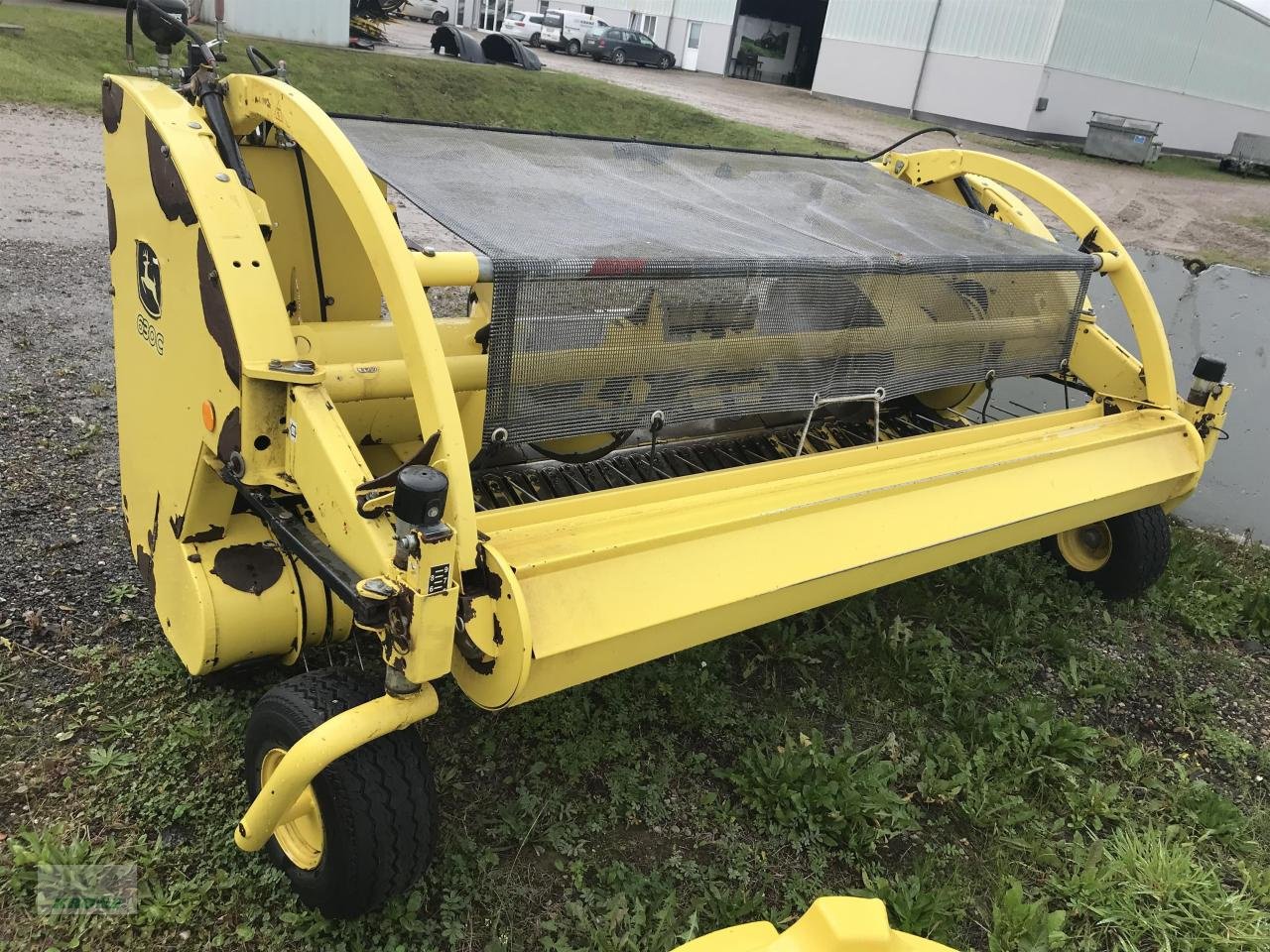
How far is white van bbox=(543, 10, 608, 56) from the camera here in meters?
29.1

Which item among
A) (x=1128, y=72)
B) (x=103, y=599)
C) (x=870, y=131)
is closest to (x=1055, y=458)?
Result: (x=103, y=599)

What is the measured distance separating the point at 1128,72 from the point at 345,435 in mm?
26599

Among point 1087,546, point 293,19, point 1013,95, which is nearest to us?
point 1087,546

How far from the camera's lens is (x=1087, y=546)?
4211 millimetres

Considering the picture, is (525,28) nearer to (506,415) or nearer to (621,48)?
(621,48)

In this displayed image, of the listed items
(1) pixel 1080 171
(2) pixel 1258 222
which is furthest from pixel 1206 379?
(1) pixel 1080 171

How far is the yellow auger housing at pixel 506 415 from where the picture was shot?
6.66 ft

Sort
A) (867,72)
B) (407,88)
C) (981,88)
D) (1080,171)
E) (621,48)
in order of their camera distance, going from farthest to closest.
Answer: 1. (621,48)
2. (867,72)
3. (981,88)
4. (1080,171)
5. (407,88)

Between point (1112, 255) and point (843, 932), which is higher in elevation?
point (1112, 255)

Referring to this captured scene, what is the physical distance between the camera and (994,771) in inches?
122

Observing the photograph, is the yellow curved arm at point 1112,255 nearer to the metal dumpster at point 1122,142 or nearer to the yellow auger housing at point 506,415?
the yellow auger housing at point 506,415

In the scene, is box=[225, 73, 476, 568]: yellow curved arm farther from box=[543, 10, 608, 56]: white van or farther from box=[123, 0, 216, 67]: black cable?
box=[543, 10, 608, 56]: white van

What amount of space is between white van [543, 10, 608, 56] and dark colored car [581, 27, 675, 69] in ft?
0.80

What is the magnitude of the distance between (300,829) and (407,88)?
14.9 m
